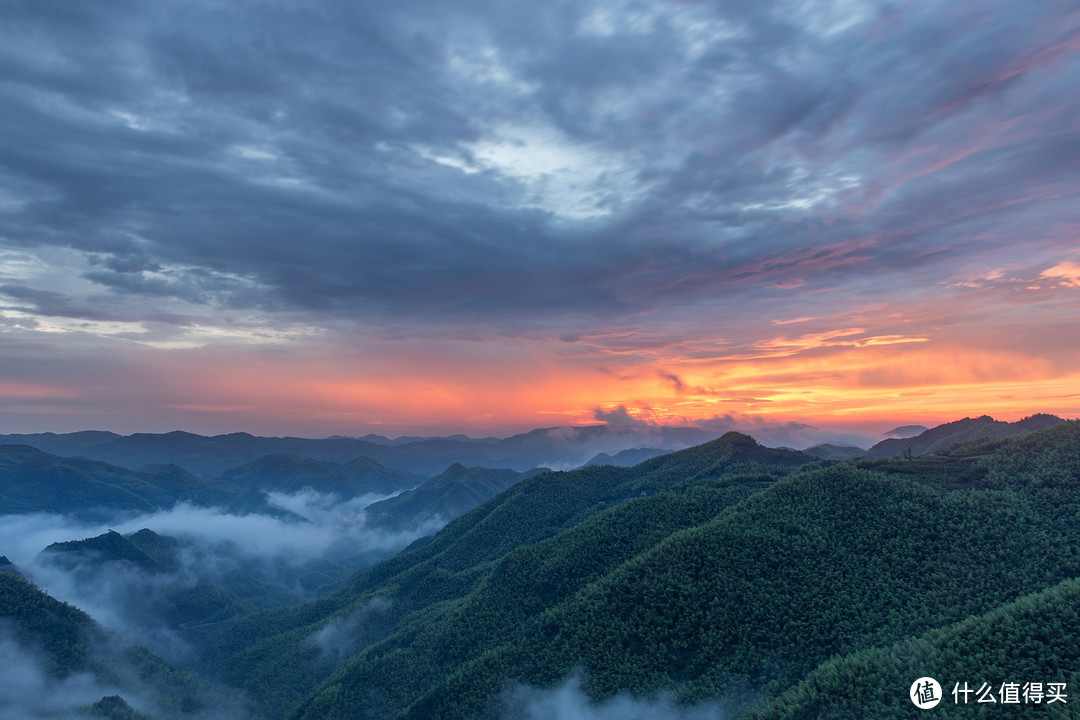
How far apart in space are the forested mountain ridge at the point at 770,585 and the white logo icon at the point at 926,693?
10.1 m

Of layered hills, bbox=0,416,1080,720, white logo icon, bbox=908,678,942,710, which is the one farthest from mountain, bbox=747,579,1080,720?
white logo icon, bbox=908,678,942,710

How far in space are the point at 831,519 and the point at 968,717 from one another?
6682 cm

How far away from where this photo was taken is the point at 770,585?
4213 inches

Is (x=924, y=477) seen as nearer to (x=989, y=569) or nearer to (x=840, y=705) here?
(x=989, y=569)

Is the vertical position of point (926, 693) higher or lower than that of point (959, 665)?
lower

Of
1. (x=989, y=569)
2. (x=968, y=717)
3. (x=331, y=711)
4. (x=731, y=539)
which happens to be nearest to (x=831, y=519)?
(x=731, y=539)

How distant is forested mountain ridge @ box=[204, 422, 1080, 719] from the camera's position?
3585 inches

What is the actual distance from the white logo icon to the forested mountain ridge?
1005 cm

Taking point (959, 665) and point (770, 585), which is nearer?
point (959, 665)

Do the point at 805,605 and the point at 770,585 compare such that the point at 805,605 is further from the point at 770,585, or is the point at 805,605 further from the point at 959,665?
the point at 959,665

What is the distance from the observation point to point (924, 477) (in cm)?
13400

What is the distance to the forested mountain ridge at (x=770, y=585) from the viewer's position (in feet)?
299

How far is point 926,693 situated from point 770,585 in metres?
43.3

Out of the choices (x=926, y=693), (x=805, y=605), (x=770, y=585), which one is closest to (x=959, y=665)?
(x=926, y=693)
